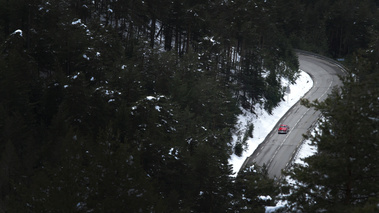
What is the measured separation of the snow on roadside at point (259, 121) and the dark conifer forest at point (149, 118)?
1.65 meters

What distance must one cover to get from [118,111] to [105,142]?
43.6 feet

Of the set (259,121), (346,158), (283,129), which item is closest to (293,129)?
(283,129)

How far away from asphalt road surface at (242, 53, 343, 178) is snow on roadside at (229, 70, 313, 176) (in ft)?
2.70

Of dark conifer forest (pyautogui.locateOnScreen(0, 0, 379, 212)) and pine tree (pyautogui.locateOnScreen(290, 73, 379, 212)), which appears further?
dark conifer forest (pyautogui.locateOnScreen(0, 0, 379, 212))

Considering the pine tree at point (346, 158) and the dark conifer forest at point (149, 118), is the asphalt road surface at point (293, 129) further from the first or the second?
the pine tree at point (346, 158)

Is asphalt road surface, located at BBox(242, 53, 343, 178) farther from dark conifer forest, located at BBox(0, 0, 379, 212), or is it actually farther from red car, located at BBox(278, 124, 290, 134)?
dark conifer forest, located at BBox(0, 0, 379, 212)

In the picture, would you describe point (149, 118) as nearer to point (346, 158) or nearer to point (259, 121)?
point (346, 158)

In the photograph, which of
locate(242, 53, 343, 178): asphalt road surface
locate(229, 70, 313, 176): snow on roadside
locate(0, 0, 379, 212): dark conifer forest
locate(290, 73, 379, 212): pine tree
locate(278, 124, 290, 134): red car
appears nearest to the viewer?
locate(290, 73, 379, 212): pine tree

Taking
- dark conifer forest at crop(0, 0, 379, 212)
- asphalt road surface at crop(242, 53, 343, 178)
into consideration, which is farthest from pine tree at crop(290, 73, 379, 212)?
asphalt road surface at crop(242, 53, 343, 178)

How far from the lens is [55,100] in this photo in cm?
2925

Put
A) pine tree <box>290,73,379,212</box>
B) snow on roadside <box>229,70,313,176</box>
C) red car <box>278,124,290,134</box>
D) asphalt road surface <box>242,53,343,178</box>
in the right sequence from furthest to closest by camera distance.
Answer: red car <box>278,124,290,134</box> → snow on roadside <box>229,70,313,176</box> → asphalt road surface <box>242,53,343,178</box> → pine tree <box>290,73,379,212</box>

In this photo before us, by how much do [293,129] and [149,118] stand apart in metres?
31.2

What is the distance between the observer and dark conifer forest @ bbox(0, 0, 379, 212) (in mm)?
12328

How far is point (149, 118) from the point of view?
28.0 meters
